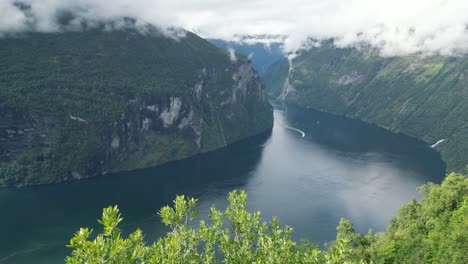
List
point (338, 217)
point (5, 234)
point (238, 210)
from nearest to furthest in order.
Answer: point (238, 210) < point (5, 234) < point (338, 217)

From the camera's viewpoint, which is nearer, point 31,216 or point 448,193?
point 448,193

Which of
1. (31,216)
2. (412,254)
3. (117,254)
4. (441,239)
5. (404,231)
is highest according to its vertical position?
(117,254)

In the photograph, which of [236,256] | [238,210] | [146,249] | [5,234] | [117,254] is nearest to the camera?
[117,254]

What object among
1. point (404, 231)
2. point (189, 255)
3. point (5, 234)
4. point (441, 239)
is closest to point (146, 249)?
point (189, 255)

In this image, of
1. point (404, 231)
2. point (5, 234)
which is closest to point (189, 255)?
point (404, 231)

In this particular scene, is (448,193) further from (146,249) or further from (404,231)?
(146,249)

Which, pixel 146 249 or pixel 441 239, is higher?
pixel 146 249

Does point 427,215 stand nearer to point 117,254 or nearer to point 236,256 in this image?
point 236,256

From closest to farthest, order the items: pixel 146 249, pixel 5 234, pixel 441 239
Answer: pixel 146 249 → pixel 441 239 → pixel 5 234

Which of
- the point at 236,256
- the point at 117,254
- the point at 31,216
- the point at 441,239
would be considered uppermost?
the point at 117,254
